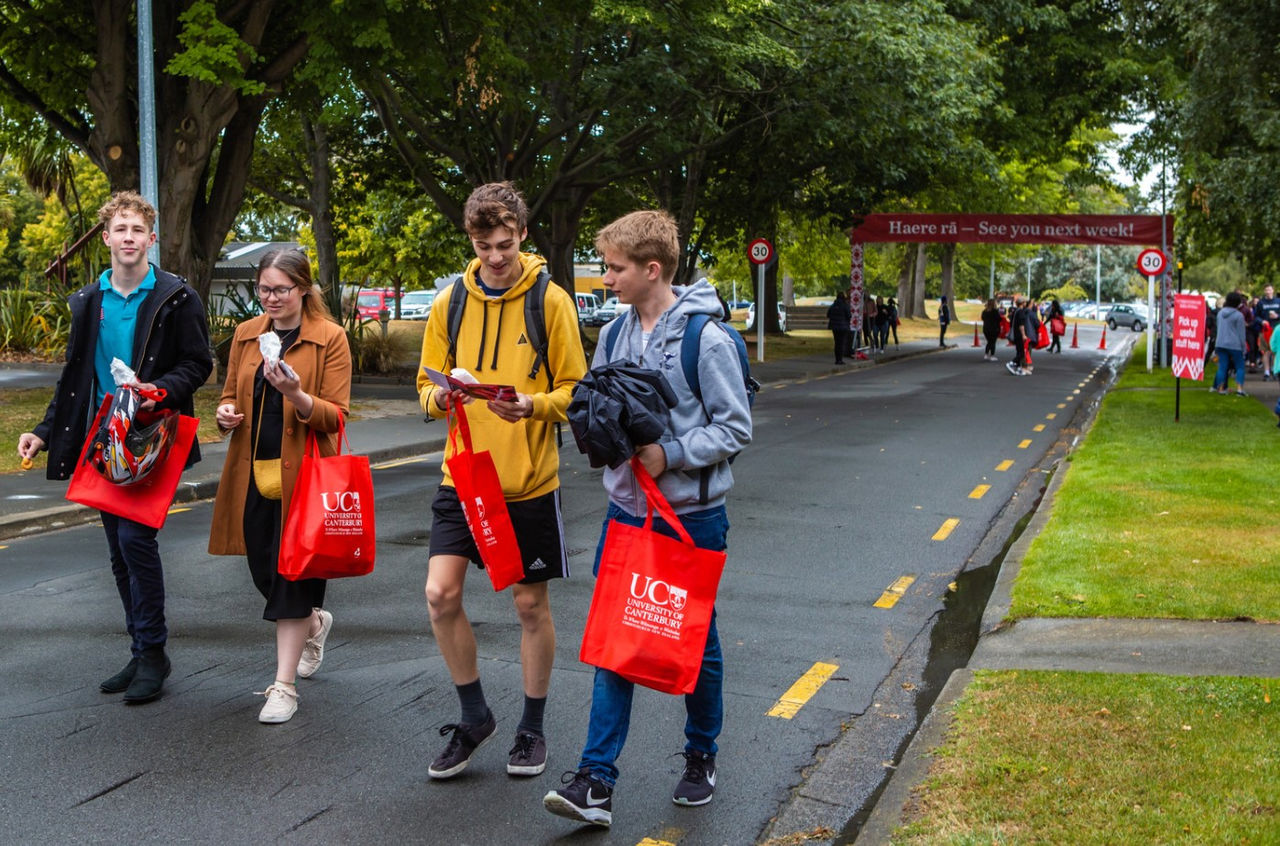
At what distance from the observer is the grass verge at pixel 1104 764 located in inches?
155

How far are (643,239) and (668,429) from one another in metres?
0.58

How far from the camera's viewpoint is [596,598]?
13.4ft

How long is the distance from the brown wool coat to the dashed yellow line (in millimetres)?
3556

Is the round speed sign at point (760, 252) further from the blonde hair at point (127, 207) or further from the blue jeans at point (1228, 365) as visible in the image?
the blonde hair at point (127, 207)

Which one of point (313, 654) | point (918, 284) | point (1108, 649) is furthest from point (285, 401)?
point (918, 284)

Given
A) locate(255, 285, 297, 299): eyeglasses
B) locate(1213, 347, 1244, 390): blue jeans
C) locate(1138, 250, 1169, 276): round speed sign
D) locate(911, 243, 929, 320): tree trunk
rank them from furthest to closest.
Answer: locate(911, 243, 929, 320): tree trunk < locate(1138, 250, 1169, 276): round speed sign < locate(1213, 347, 1244, 390): blue jeans < locate(255, 285, 297, 299): eyeglasses

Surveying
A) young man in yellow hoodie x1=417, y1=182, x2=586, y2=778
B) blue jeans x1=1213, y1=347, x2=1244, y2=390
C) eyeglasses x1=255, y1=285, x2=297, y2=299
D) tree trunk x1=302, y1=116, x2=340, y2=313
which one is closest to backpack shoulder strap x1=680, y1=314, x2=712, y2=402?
young man in yellow hoodie x1=417, y1=182, x2=586, y2=778

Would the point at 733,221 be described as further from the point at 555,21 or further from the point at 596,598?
the point at 596,598

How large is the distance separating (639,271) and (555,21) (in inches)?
780

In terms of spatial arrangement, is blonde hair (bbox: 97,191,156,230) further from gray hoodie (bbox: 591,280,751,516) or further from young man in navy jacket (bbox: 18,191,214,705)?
gray hoodie (bbox: 591,280,751,516)

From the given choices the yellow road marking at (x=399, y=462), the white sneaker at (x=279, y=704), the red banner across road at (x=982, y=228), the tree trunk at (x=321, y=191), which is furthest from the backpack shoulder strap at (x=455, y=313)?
the red banner across road at (x=982, y=228)

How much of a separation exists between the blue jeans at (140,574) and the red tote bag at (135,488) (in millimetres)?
70

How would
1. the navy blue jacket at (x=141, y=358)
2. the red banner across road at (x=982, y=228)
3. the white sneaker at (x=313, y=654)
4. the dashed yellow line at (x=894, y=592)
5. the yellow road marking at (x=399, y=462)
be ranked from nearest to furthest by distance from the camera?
1. the navy blue jacket at (x=141, y=358)
2. the white sneaker at (x=313, y=654)
3. the dashed yellow line at (x=894, y=592)
4. the yellow road marking at (x=399, y=462)
5. the red banner across road at (x=982, y=228)

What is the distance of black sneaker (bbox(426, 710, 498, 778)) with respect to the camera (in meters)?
4.63
